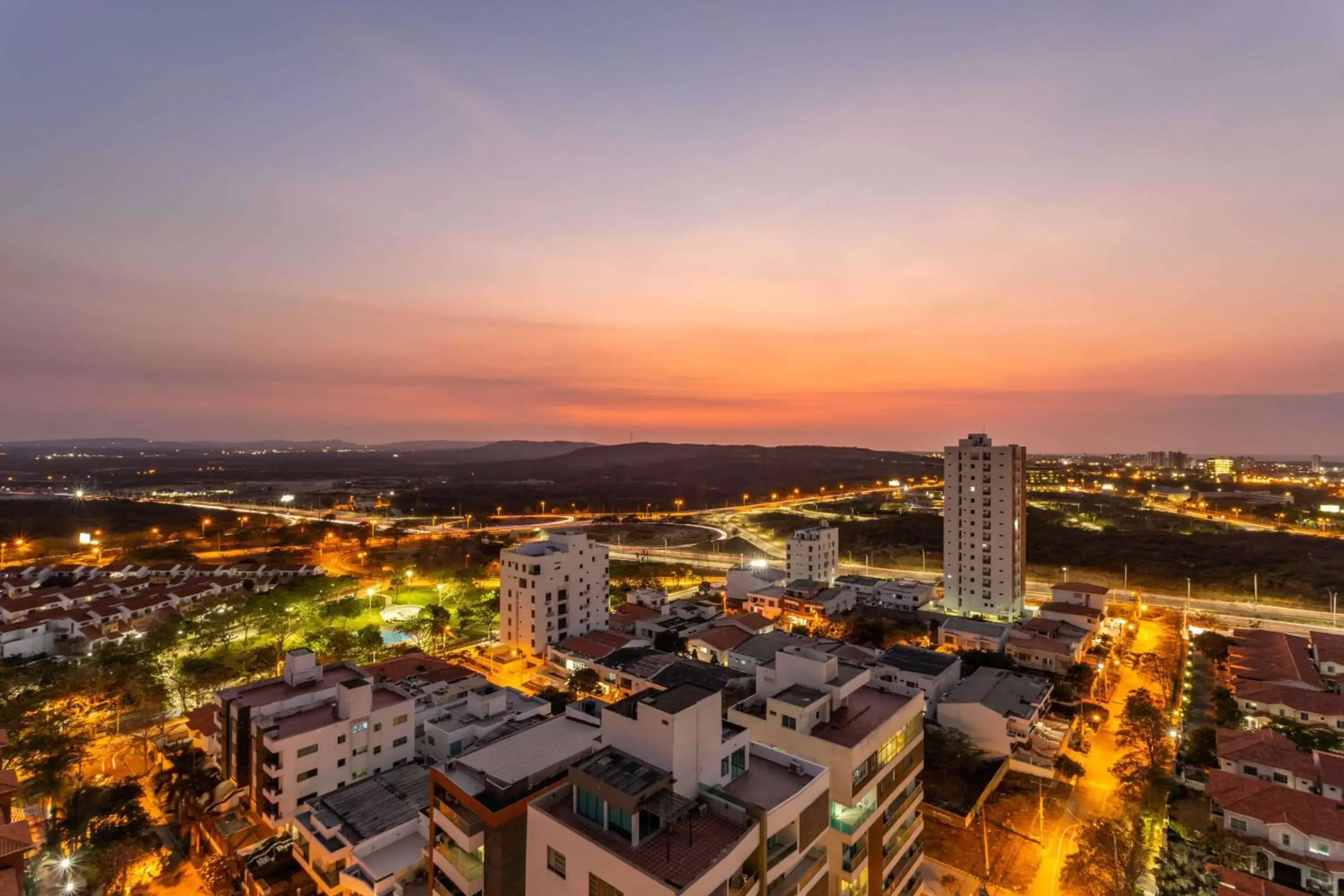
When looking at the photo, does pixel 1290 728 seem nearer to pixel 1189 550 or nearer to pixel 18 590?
pixel 1189 550

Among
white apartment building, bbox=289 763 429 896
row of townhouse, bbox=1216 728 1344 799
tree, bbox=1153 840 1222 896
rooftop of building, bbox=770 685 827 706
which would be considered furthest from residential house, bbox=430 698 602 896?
row of townhouse, bbox=1216 728 1344 799

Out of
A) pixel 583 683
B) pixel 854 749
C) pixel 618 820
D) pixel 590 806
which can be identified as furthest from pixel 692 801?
pixel 583 683

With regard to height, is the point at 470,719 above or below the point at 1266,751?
above

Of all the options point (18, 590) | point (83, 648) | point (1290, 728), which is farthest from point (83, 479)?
point (1290, 728)

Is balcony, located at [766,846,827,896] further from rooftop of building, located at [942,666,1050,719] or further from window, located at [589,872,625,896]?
rooftop of building, located at [942,666,1050,719]

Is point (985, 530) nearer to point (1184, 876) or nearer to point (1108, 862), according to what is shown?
point (1108, 862)

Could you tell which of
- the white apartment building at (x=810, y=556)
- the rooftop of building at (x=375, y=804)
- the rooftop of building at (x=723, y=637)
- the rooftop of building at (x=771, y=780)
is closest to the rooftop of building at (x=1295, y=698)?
the rooftop of building at (x=723, y=637)
